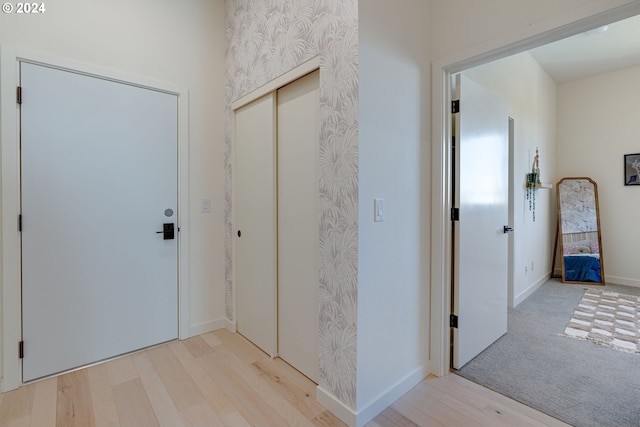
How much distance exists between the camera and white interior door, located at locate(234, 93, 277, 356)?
7.16 ft

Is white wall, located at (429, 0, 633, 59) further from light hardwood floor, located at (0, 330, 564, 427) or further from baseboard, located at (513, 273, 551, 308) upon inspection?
baseboard, located at (513, 273, 551, 308)

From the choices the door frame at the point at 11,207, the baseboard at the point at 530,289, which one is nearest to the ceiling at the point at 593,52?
the baseboard at the point at 530,289

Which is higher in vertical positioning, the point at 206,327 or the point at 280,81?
the point at 280,81

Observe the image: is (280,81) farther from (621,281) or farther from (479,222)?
(621,281)

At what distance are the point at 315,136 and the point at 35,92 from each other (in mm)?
1814

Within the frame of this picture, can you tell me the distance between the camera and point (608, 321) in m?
2.81

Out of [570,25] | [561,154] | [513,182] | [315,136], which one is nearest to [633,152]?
[561,154]

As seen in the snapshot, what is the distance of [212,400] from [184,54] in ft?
8.54

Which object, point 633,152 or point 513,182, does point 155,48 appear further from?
point 633,152

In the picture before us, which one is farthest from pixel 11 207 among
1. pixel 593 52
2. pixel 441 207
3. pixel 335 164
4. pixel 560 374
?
pixel 593 52

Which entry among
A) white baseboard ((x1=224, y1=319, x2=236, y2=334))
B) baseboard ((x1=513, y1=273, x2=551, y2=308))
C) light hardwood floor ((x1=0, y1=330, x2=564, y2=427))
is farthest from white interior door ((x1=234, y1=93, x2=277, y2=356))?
baseboard ((x1=513, y1=273, x2=551, y2=308))

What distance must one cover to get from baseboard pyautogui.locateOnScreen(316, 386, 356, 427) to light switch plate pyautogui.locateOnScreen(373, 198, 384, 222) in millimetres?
1011

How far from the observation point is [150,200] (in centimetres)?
229

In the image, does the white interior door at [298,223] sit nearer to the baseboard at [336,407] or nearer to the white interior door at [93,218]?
the baseboard at [336,407]
